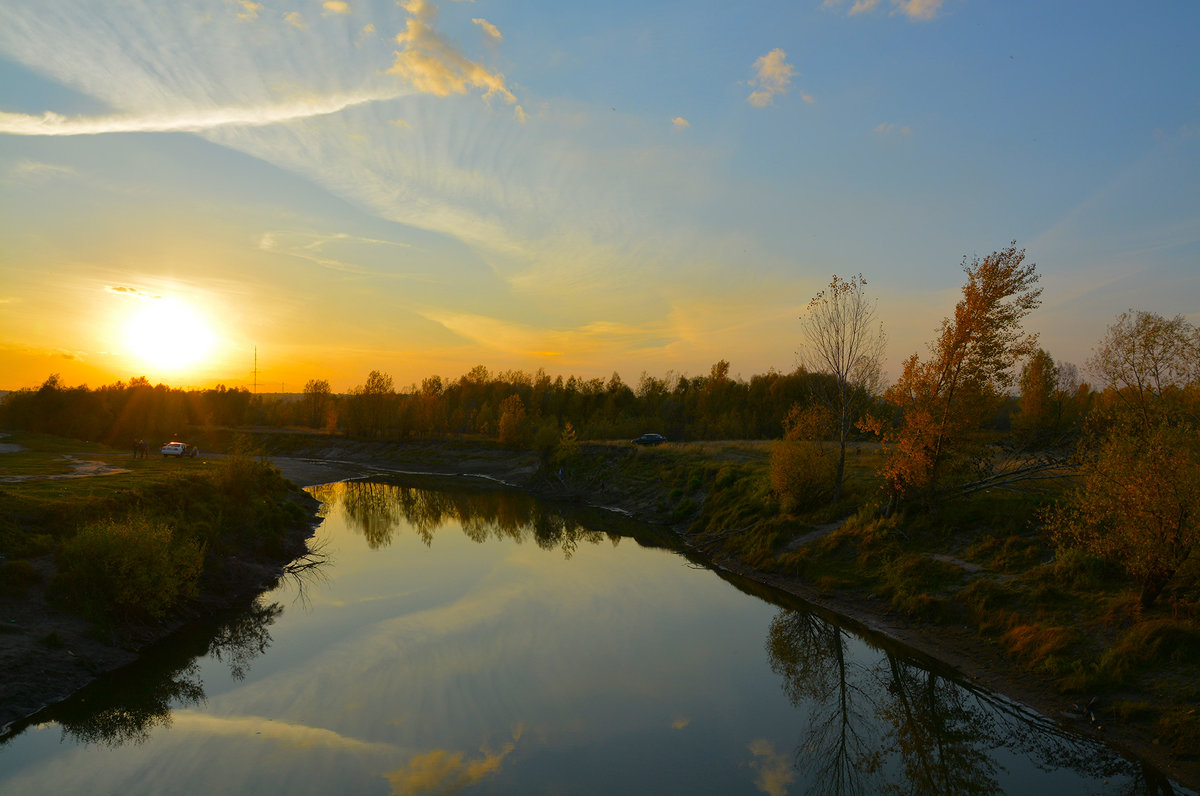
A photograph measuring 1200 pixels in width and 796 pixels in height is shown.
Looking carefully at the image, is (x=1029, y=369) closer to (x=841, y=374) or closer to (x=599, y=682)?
(x=841, y=374)

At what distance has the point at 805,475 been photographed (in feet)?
101

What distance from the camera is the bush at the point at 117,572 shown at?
17.4m

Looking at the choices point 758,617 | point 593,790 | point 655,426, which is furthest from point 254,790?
point 655,426

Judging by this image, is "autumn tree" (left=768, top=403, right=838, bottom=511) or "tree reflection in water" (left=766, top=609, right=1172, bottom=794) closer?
"tree reflection in water" (left=766, top=609, right=1172, bottom=794)

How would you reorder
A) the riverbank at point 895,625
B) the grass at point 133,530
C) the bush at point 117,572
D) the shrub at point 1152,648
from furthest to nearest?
1. the grass at point 133,530
2. the bush at point 117,572
3. the shrub at point 1152,648
4. the riverbank at point 895,625

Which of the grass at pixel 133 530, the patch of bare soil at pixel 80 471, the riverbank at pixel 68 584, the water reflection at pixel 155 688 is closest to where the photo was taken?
the water reflection at pixel 155 688

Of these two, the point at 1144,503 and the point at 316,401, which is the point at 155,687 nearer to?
the point at 1144,503

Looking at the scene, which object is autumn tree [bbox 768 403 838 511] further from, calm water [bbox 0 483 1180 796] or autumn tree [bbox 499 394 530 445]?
autumn tree [bbox 499 394 530 445]

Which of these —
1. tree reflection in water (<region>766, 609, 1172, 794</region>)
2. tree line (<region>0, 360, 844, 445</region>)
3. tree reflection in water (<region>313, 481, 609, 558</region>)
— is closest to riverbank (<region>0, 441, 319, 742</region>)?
tree reflection in water (<region>313, 481, 609, 558</region>)

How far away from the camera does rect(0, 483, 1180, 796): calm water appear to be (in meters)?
12.1

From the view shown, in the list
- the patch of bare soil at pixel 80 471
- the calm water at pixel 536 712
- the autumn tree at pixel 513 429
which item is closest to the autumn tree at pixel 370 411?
the autumn tree at pixel 513 429

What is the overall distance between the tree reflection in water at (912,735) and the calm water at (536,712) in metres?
0.06

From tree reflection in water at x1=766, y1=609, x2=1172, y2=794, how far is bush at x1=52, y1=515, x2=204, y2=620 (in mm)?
17983

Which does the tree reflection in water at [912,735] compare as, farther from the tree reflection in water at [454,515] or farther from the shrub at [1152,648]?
the tree reflection in water at [454,515]
